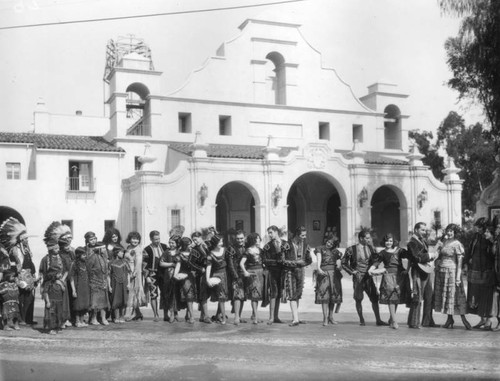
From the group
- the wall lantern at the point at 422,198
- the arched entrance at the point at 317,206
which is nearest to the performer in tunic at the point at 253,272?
the wall lantern at the point at 422,198

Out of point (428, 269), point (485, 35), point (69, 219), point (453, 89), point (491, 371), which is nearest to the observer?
point (491, 371)

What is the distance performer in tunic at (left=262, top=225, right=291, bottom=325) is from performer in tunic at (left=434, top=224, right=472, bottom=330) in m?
2.64

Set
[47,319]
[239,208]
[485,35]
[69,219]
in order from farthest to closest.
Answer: [239,208] < [69,219] < [485,35] < [47,319]

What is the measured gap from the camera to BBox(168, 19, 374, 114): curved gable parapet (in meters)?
31.0

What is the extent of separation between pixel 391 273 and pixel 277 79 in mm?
23309

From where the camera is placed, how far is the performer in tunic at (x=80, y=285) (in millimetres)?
10422

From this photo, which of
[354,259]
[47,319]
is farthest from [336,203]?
[47,319]

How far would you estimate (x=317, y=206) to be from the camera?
1259 inches

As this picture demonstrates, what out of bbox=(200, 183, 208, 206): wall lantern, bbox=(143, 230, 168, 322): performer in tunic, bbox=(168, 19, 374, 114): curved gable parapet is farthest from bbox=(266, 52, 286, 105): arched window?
bbox=(143, 230, 168, 322): performer in tunic

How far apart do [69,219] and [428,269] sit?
1920 cm

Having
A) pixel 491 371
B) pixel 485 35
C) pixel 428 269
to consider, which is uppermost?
pixel 485 35

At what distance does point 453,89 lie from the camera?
75.4 feet

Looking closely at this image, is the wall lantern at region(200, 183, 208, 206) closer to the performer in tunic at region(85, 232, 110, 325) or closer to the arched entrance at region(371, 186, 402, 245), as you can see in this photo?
the arched entrance at region(371, 186, 402, 245)

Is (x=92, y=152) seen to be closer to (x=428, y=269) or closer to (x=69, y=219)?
(x=69, y=219)
